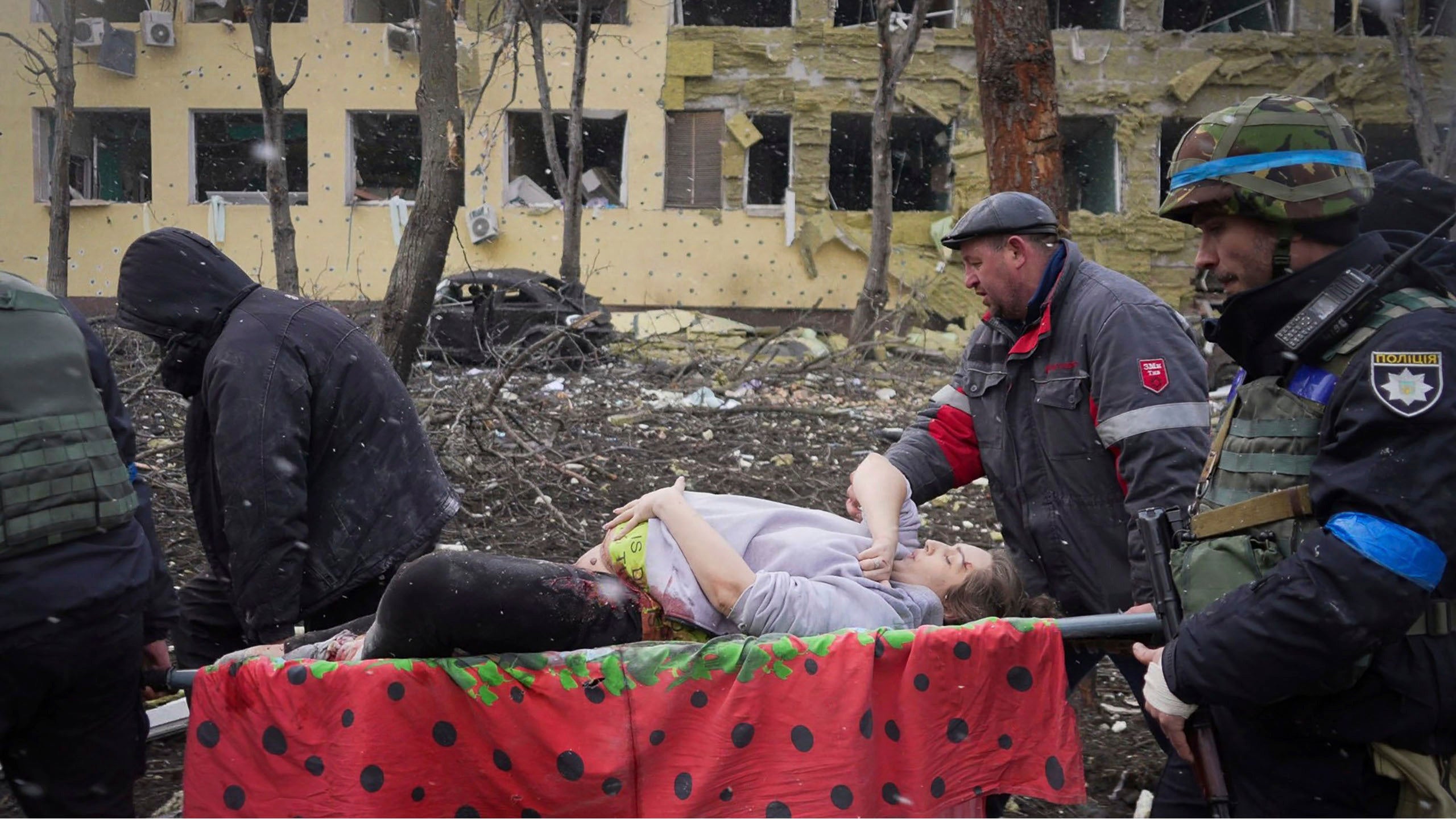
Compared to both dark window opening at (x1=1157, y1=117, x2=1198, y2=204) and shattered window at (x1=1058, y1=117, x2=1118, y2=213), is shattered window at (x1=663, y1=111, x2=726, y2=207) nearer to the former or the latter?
shattered window at (x1=1058, y1=117, x2=1118, y2=213)

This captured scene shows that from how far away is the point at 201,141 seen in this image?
2156cm

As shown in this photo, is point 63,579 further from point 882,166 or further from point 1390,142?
point 1390,142

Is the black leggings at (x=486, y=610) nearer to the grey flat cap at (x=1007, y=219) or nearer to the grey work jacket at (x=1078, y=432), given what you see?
the grey work jacket at (x=1078, y=432)

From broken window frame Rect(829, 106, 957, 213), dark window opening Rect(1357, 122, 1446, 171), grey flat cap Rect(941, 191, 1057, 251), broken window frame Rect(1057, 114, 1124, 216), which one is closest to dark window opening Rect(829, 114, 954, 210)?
broken window frame Rect(829, 106, 957, 213)

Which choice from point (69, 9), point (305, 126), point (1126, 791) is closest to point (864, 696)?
point (1126, 791)

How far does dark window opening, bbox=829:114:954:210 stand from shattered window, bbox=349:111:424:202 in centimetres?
880

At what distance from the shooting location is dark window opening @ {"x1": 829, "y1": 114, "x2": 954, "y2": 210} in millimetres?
21484

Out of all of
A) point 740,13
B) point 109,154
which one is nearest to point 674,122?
point 740,13

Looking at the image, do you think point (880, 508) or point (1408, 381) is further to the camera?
point (880, 508)

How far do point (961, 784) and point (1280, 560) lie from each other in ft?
3.20

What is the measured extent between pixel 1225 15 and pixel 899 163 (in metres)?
7.92

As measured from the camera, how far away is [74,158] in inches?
828

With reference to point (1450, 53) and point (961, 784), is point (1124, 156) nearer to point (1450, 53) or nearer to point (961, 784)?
point (1450, 53)

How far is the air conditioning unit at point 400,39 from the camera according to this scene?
66.0ft
